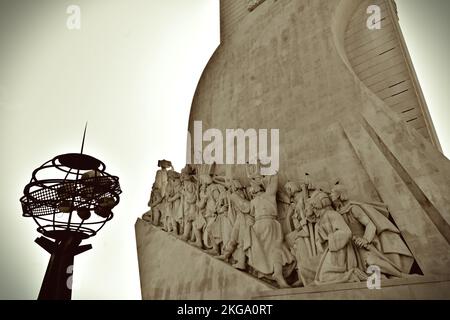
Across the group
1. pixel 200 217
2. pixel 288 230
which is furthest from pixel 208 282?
pixel 288 230

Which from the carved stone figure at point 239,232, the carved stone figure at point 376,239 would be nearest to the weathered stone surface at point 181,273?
the carved stone figure at point 239,232

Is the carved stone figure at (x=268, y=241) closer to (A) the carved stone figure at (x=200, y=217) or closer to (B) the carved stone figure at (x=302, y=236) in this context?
(B) the carved stone figure at (x=302, y=236)

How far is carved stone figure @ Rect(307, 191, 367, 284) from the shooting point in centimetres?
332

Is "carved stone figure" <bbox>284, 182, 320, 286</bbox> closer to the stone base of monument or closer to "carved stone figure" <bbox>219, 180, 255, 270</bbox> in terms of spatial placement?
the stone base of monument

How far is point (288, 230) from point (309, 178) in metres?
0.71

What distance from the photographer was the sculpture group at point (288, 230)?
3.36 metres

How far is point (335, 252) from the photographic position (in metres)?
3.44

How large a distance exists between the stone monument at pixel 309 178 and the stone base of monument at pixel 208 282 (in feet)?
0.05

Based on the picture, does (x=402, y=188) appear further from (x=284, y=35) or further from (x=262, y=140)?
(x=284, y=35)

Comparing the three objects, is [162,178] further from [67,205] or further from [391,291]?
[391,291]

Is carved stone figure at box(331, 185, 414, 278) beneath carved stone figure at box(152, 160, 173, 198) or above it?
beneath

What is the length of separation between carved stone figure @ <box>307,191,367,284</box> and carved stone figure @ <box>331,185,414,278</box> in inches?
3.7

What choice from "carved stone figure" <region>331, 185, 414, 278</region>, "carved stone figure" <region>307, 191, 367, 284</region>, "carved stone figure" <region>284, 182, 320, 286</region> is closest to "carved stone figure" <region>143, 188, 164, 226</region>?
"carved stone figure" <region>284, 182, 320, 286</region>

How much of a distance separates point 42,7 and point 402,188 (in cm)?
580
